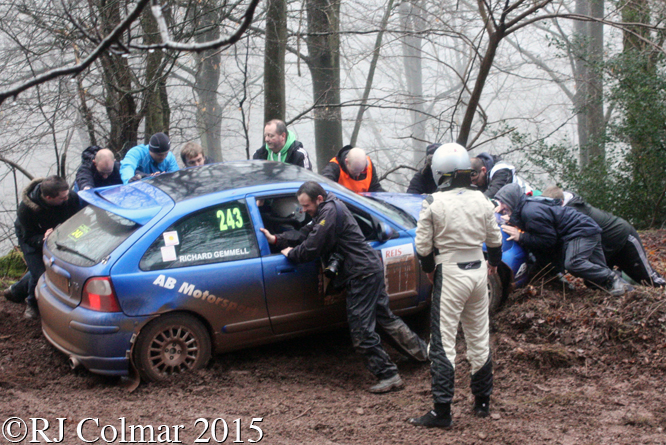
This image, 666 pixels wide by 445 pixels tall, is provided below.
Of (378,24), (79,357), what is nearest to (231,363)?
(79,357)

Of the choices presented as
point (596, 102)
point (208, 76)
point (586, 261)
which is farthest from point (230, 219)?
Answer: point (208, 76)

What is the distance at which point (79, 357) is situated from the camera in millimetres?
4656

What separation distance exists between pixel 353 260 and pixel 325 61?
815 cm

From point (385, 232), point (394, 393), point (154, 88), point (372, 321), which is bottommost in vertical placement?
point (394, 393)

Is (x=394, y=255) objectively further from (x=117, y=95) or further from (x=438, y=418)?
(x=117, y=95)

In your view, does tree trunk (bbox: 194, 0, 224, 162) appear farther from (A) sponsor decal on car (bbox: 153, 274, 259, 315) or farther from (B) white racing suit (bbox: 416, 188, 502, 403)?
(B) white racing suit (bbox: 416, 188, 502, 403)

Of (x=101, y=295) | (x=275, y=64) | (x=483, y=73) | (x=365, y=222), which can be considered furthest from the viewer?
(x=275, y=64)

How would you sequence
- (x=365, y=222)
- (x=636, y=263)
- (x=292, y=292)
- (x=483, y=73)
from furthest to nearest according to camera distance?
(x=483, y=73)
(x=636, y=263)
(x=365, y=222)
(x=292, y=292)

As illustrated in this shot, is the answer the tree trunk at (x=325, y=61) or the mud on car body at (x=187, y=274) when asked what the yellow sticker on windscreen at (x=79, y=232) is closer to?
the mud on car body at (x=187, y=274)

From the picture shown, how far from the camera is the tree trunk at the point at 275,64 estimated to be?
1024 cm

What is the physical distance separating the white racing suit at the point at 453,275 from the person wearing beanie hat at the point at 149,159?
3627 millimetres

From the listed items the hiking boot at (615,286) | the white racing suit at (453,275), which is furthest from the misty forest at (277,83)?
the white racing suit at (453,275)

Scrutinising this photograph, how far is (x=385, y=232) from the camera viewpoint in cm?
536

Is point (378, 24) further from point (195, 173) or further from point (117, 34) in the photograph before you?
point (117, 34)
